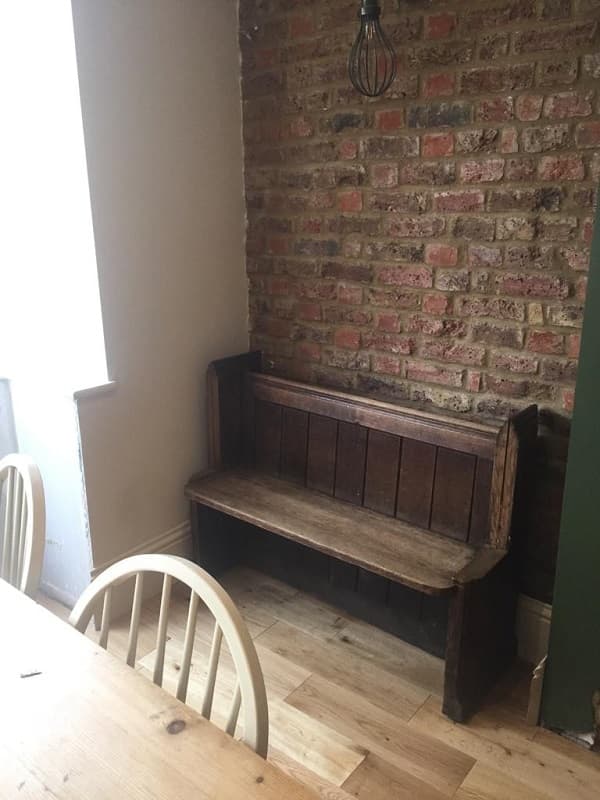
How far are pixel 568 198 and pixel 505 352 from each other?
1.51ft

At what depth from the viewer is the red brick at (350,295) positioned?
228 cm

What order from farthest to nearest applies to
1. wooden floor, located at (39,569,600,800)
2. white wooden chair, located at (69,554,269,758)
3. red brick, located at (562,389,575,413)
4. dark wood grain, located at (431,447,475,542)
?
1. dark wood grain, located at (431,447,475,542)
2. red brick, located at (562,389,575,413)
3. wooden floor, located at (39,569,600,800)
4. white wooden chair, located at (69,554,269,758)

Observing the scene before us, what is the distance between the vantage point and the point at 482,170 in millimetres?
1912

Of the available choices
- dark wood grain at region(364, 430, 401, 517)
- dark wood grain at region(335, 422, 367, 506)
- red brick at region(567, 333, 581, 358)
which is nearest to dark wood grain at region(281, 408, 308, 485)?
dark wood grain at region(335, 422, 367, 506)

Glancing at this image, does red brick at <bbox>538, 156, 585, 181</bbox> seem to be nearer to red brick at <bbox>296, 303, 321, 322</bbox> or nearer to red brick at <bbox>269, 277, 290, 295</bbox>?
red brick at <bbox>296, 303, 321, 322</bbox>

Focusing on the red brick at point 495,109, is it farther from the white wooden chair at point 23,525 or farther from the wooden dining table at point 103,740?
the wooden dining table at point 103,740

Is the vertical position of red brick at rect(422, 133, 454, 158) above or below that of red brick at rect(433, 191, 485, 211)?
above

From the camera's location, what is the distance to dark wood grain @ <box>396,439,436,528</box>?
2072 mm

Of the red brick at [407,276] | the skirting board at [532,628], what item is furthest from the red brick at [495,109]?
the skirting board at [532,628]

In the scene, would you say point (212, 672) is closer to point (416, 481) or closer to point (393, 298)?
point (416, 481)

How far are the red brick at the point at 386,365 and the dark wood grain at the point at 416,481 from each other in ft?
0.88

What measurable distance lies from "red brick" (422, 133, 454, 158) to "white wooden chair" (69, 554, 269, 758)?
1.47 meters

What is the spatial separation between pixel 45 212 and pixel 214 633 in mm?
1638

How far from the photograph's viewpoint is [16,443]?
2422 mm
